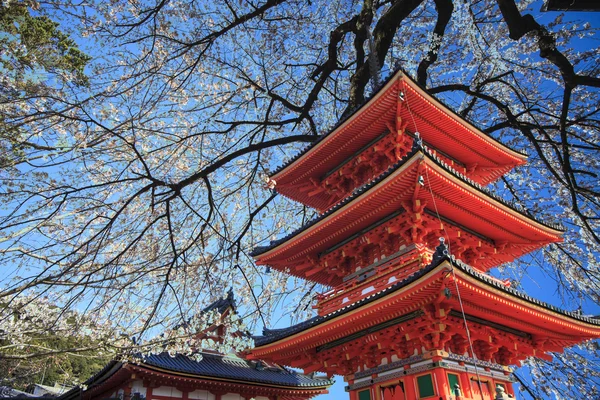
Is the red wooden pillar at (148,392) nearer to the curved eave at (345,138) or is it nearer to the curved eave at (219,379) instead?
the curved eave at (219,379)

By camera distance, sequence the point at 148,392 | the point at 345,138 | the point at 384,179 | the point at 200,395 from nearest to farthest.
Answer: the point at 384,179 < the point at 345,138 < the point at 148,392 < the point at 200,395

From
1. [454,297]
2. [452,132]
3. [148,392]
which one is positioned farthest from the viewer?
[148,392]

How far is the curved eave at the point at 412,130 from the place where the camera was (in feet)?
30.9

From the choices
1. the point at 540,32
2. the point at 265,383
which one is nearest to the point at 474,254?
the point at 540,32

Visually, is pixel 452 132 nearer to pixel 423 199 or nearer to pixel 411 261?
pixel 423 199

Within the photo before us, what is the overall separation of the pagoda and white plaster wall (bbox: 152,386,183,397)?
5149 mm

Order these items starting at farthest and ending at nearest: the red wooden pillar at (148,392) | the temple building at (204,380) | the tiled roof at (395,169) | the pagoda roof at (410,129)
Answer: the red wooden pillar at (148,392) < the temple building at (204,380) < the pagoda roof at (410,129) < the tiled roof at (395,169)

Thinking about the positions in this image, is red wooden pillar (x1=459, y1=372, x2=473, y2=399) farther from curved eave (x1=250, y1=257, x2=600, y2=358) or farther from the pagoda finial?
the pagoda finial

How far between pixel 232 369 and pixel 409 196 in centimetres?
1039

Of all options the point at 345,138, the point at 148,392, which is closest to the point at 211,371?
the point at 148,392

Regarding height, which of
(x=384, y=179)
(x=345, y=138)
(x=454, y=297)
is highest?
(x=345, y=138)

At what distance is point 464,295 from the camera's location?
7.16 metres

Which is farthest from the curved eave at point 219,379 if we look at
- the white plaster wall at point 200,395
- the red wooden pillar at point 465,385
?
the red wooden pillar at point 465,385

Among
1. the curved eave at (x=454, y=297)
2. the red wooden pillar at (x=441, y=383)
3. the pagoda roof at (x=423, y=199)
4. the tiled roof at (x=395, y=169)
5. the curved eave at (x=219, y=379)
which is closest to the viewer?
the curved eave at (x=454, y=297)
